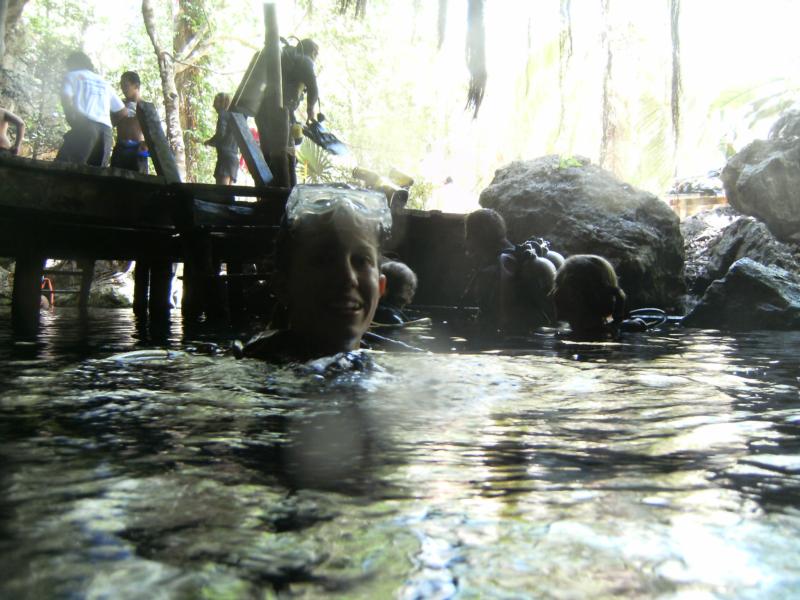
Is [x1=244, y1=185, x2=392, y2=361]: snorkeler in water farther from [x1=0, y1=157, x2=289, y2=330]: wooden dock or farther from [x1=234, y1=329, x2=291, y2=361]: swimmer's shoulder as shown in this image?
[x1=0, y1=157, x2=289, y2=330]: wooden dock

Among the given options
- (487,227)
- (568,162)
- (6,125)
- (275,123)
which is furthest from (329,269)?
(568,162)

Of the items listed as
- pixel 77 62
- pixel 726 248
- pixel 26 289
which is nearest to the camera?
pixel 26 289

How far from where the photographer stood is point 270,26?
6926mm

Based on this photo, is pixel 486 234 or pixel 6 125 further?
pixel 6 125

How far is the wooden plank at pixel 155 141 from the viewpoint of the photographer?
6957 mm

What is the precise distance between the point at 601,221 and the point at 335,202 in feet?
24.3

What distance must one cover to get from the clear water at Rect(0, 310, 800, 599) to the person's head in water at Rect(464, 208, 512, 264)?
4.26 m

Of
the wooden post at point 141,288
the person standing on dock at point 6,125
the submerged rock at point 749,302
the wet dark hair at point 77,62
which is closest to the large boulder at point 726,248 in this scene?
the submerged rock at point 749,302

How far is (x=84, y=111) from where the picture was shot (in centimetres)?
763

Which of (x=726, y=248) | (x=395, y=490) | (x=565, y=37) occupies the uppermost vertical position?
(x=565, y=37)

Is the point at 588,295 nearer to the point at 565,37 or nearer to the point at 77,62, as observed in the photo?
the point at 565,37

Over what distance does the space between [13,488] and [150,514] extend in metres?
0.30

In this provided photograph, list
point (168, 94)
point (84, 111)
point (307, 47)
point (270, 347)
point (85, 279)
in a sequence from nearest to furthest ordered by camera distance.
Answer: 1. point (270, 347)
2. point (84, 111)
3. point (307, 47)
4. point (85, 279)
5. point (168, 94)

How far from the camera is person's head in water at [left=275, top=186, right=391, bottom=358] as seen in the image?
312 centimetres
